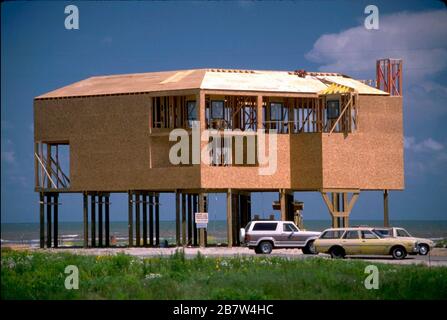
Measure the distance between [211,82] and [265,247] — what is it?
11188 mm

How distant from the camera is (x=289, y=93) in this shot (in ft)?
174

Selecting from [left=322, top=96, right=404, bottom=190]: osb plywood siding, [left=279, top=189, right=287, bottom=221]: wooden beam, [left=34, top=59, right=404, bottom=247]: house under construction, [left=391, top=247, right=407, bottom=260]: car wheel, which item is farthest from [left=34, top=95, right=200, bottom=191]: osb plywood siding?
Answer: [left=391, top=247, right=407, bottom=260]: car wheel

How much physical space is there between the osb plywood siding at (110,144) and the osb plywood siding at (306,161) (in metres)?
5.51

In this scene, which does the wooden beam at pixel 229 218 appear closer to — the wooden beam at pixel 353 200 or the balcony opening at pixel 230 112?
the balcony opening at pixel 230 112

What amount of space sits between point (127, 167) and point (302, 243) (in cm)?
1268

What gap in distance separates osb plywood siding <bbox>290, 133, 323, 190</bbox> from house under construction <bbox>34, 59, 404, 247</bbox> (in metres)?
0.05

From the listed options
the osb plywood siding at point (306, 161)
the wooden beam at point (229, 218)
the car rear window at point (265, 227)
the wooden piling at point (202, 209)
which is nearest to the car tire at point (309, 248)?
the car rear window at point (265, 227)

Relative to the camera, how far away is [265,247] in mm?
45500

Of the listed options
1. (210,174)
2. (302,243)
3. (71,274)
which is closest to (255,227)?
(302,243)

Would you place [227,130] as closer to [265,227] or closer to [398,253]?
[265,227]

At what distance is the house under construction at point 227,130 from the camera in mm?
52875

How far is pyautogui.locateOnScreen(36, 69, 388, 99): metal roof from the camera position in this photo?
173ft
